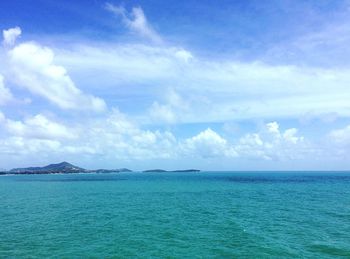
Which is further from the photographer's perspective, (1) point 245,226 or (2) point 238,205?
(2) point 238,205

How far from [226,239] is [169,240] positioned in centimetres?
806

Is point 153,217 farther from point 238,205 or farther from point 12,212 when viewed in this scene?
point 12,212

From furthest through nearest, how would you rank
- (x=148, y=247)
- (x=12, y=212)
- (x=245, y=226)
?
(x=12, y=212)
(x=245, y=226)
(x=148, y=247)

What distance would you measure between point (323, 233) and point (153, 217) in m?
29.8

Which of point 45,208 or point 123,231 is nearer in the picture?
point 123,231

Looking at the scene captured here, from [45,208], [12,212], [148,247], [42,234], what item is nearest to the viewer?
[148,247]

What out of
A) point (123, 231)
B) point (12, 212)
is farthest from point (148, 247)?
point (12, 212)

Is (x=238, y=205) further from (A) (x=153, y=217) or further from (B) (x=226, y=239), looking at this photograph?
(B) (x=226, y=239)

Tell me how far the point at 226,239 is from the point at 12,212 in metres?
48.8

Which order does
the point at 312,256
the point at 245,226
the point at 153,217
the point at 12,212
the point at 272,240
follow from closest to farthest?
the point at 312,256 < the point at 272,240 < the point at 245,226 < the point at 153,217 < the point at 12,212

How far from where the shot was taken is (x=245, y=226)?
51.1 m

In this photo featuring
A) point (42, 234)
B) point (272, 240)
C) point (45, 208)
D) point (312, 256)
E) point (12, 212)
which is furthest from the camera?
point (45, 208)

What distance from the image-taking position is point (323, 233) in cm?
4641

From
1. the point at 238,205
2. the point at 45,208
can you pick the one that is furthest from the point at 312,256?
the point at 45,208
